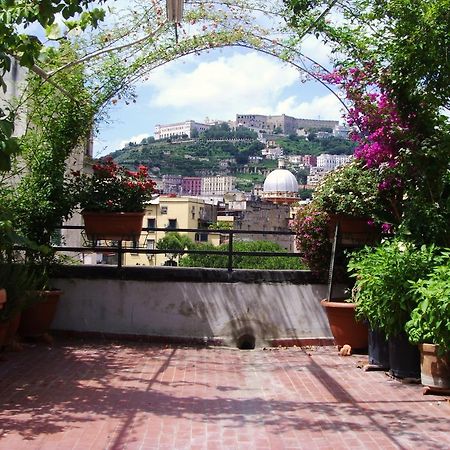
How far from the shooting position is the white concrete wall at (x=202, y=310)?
26.1 feet

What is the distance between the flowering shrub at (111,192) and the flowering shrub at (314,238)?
6.32ft

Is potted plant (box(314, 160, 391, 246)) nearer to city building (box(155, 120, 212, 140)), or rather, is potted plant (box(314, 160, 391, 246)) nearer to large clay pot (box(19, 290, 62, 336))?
large clay pot (box(19, 290, 62, 336))

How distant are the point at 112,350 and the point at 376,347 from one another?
2.93 meters

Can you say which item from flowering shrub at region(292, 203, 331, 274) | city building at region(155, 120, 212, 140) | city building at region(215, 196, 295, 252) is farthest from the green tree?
city building at region(155, 120, 212, 140)

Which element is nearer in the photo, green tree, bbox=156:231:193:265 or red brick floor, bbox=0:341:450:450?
red brick floor, bbox=0:341:450:450

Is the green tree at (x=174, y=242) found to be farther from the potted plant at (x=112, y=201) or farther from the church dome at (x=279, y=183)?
the church dome at (x=279, y=183)

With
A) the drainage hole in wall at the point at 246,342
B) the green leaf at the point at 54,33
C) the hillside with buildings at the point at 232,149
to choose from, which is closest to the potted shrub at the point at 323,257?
the drainage hole in wall at the point at 246,342

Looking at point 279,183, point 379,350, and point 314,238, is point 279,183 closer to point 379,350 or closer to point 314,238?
point 314,238

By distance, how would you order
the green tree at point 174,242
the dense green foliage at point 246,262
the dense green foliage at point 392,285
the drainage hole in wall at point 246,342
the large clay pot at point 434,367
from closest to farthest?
the large clay pot at point 434,367, the dense green foliage at point 392,285, the drainage hole in wall at point 246,342, the dense green foliage at point 246,262, the green tree at point 174,242

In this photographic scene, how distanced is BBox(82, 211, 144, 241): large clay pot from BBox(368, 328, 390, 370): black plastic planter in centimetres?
→ 309

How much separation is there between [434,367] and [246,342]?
2.90m

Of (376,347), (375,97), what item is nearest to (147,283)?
(376,347)

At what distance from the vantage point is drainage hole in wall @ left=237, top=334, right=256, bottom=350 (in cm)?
794

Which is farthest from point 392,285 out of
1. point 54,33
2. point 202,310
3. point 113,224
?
point 54,33
